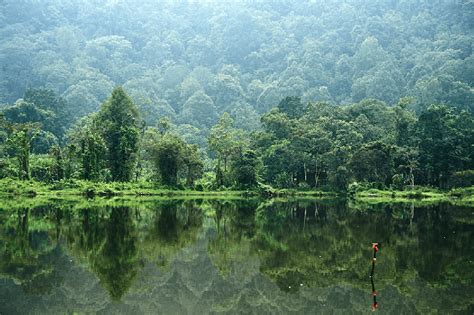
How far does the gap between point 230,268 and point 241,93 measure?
4970 inches

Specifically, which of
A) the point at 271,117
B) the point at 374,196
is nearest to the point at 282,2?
the point at 271,117

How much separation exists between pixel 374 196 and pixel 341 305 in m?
46.5

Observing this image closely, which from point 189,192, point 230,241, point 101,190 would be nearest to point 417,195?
point 189,192

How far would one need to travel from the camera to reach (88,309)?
1179 cm

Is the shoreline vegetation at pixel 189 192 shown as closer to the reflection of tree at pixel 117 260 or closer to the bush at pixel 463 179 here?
the bush at pixel 463 179

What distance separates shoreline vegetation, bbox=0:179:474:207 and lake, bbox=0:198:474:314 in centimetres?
2430

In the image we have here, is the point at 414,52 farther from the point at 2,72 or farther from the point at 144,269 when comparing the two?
the point at 144,269

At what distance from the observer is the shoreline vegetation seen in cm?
5038

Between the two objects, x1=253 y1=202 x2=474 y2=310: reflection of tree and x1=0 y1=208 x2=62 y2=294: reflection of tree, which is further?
x1=253 y1=202 x2=474 y2=310: reflection of tree

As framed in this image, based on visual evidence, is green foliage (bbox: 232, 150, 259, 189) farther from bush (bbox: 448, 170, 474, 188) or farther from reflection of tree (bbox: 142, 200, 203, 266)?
reflection of tree (bbox: 142, 200, 203, 266)

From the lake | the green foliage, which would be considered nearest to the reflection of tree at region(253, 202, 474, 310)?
the lake

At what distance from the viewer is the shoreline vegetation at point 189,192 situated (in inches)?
1983


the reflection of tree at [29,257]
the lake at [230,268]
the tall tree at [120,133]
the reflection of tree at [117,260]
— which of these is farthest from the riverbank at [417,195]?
the reflection of tree at [29,257]

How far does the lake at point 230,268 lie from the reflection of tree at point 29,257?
3 centimetres
